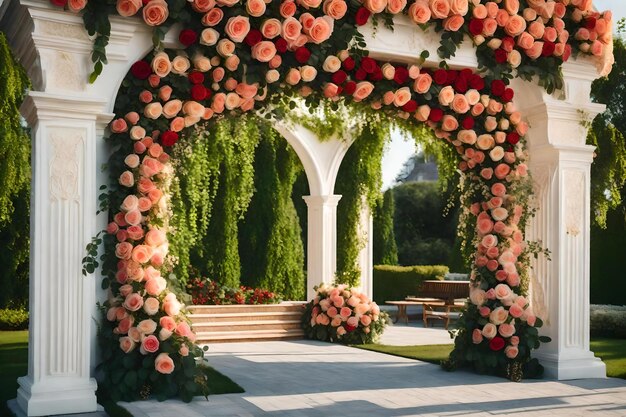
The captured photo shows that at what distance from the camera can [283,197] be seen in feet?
52.0

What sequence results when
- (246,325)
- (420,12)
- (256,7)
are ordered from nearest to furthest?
(256,7) < (420,12) < (246,325)

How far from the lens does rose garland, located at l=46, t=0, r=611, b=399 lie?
6473mm

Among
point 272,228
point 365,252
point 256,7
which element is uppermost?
point 256,7

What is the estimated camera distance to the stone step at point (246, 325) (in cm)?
1267

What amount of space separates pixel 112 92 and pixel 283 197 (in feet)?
31.4

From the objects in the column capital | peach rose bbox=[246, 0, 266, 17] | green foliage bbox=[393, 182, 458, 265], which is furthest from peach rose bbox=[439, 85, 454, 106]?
green foliage bbox=[393, 182, 458, 265]

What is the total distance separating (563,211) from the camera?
823cm

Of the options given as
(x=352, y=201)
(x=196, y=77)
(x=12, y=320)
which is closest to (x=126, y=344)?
(x=196, y=77)

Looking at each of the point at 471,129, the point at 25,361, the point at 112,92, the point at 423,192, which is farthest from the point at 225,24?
the point at 423,192

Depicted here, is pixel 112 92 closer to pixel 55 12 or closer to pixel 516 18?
pixel 55 12

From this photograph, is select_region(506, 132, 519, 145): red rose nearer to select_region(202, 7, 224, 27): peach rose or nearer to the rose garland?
the rose garland

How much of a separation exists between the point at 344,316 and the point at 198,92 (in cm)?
620

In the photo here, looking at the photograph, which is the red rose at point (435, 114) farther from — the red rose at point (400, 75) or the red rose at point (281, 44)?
the red rose at point (281, 44)

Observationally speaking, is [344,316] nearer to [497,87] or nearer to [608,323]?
[608,323]
